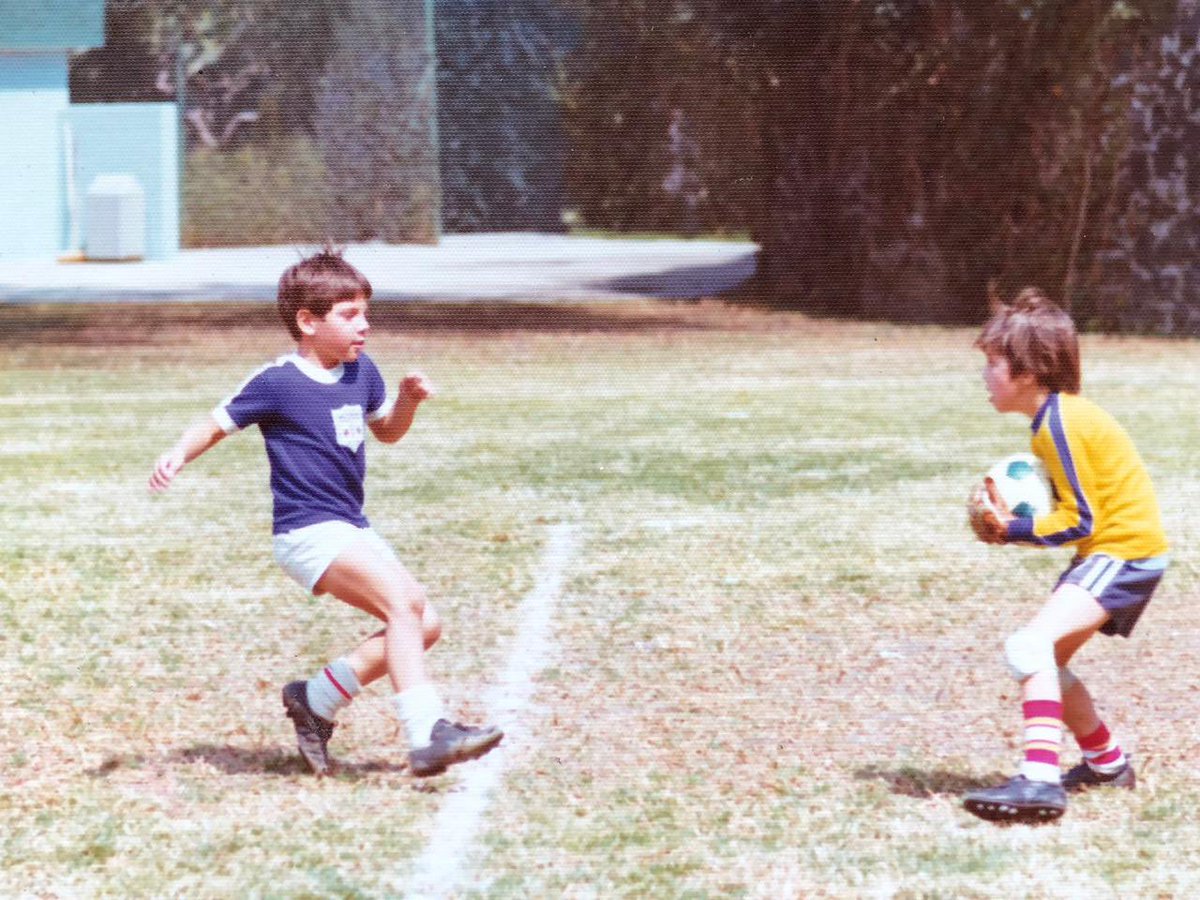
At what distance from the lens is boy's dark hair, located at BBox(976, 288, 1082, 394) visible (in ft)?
16.8

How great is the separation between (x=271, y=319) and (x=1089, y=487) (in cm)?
1940

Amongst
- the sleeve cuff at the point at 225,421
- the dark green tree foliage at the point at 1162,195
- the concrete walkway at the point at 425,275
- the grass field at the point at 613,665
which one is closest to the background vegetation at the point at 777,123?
the dark green tree foliage at the point at 1162,195

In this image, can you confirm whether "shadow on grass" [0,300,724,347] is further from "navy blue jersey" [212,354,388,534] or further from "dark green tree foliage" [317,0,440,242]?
"navy blue jersey" [212,354,388,534]

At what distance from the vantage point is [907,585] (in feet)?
27.7

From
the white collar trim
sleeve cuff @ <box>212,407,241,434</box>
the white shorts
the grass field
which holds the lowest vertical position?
the grass field

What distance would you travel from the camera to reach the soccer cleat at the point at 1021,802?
4953mm

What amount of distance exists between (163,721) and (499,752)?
3.70ft

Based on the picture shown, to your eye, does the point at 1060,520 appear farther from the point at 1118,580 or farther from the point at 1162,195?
the point at 1162,195

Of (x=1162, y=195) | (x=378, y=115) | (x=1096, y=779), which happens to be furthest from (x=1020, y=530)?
(x=378, y=115)

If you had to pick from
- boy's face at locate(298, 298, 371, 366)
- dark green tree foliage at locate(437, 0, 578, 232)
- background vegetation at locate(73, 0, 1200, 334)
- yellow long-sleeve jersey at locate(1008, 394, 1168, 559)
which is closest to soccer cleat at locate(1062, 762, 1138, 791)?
yellow long-sleeve jersey at locate(1008, 394, 1168, 559)

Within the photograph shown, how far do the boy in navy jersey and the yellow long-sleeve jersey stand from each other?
158 cm

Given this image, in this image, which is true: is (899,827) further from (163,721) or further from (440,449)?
(440,449)

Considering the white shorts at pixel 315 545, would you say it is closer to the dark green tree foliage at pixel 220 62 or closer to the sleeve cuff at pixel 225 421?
the sleeve cuff at pixel 225 421

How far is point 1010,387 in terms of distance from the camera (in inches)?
204
